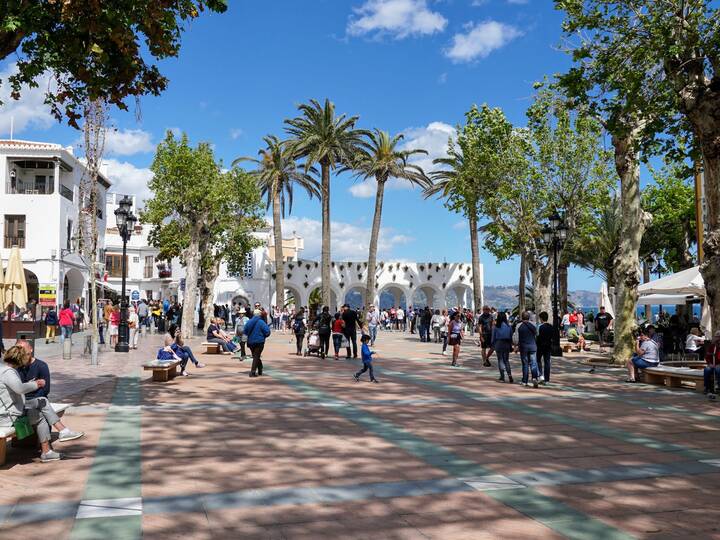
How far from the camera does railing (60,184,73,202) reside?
3684 centimetres

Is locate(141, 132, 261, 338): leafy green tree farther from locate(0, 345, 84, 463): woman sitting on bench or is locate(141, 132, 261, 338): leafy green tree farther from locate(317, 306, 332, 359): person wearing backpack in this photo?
locate(0, 345, 84, 463): woman sitting on bench

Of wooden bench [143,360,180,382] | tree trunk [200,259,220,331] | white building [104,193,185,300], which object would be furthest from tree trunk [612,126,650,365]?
white building [104,193,185,300]

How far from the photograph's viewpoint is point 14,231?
3500 cm

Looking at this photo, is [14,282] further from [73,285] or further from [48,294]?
[73,285]

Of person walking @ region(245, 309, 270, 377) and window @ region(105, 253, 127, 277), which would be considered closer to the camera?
person walking @ region(245, 309, 270, 377)

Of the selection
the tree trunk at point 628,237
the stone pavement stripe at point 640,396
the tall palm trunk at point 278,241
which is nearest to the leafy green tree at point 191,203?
the tall palm trunk at point 278,241

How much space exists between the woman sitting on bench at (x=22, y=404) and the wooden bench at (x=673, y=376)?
1141 cm

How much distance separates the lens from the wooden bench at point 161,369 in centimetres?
1306

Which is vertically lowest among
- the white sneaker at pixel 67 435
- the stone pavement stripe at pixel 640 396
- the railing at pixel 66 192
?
the stone pavement stripe at pixel 640 396

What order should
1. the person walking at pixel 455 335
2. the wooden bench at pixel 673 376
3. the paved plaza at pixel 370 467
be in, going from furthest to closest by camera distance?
the person walking at pixel 455 335
the wooden bench at pixel 673 376
the paved plaza at pixel 370 467

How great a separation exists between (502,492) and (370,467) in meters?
1.42

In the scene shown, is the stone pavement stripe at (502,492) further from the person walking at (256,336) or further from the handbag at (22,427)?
the person walking at (256,336)

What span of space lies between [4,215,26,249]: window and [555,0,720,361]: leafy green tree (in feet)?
101

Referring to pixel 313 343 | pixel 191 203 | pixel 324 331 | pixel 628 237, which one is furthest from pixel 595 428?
pixel 191 203
